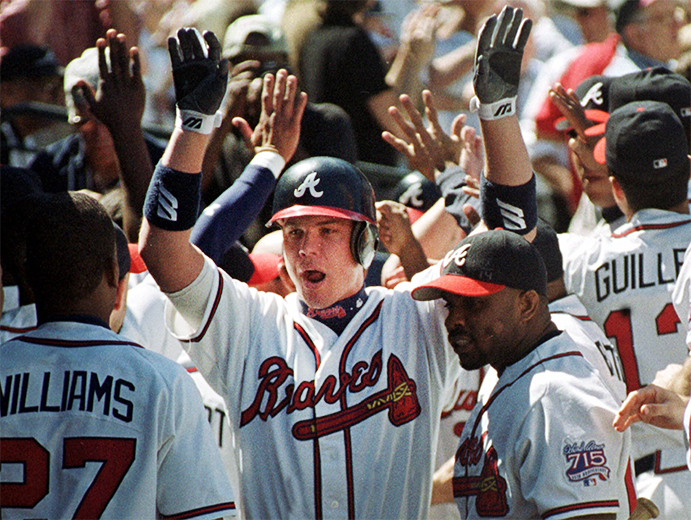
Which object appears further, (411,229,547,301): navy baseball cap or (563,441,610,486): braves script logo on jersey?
(411,229,547,301): navy baseball cap

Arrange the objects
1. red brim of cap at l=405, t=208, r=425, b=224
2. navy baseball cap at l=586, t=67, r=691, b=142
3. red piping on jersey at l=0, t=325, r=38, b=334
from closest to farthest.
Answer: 1. red piping on jersey at l=0, t=325, r=38, b=334
2. navy baseball cap at l=586, t=67, r=691, b=142
3. red brim of cap at l=405, t=208, r=425, b=224

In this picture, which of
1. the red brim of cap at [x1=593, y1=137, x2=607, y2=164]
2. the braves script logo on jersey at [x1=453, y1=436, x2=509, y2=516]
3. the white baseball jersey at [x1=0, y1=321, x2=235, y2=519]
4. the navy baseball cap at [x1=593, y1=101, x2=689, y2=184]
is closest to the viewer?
the white baseball jersey at [x1=0, y1=321, x2=235, y2=519]

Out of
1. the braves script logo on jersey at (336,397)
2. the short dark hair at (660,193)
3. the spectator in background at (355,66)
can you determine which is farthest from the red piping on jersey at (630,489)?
the spectator in background at (355,66)

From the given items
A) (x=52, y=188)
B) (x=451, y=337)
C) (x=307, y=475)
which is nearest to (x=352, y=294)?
(x=451, y=337)

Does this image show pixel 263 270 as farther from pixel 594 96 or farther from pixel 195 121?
pixel 594 96

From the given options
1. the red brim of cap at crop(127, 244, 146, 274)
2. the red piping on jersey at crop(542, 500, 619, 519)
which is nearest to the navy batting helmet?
the red brim of cap at crop(127, 244, 146, 274)

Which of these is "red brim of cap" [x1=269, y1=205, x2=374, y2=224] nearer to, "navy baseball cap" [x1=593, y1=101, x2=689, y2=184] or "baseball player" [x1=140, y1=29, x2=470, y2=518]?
"baseball player" [x1=140, y1=29, x2=470, y2=518]

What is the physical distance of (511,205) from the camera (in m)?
3.10

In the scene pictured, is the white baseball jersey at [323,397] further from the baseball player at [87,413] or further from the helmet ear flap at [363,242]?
the baseball player at [87,413]

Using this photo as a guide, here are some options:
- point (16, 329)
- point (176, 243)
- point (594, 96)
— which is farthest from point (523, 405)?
point (594, 96)

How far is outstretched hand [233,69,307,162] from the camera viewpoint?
363 cm

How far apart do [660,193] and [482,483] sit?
1769 millimetres

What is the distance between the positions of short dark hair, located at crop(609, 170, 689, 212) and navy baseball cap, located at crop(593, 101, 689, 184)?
3cm

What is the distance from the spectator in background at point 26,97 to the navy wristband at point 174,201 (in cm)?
346
